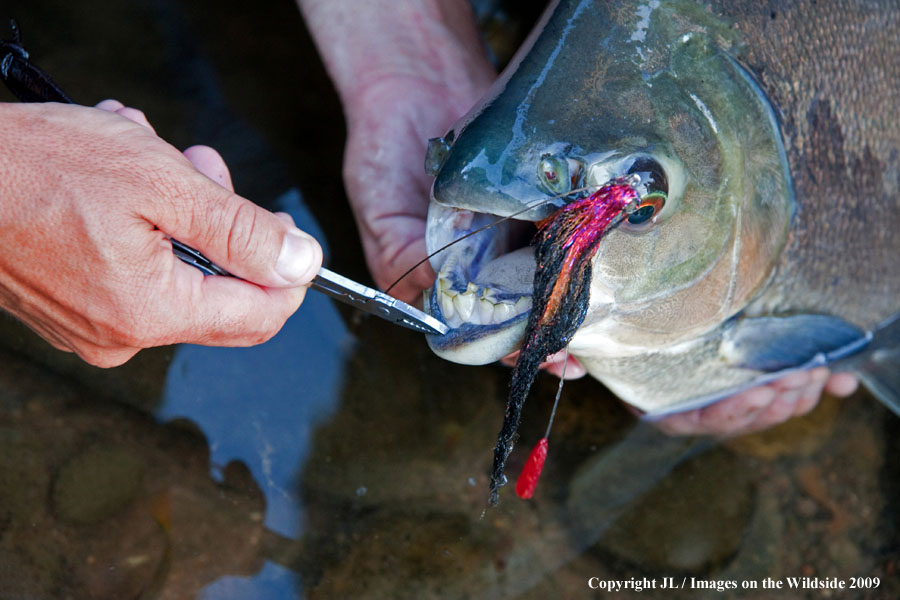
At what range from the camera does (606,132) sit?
1.25 metres

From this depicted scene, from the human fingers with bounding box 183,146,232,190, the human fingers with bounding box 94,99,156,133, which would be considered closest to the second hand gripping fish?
the human fingers with bounding box 183,146,232,190

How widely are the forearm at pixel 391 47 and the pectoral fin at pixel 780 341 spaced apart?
96 cm

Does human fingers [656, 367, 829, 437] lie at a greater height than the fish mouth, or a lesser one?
lesser

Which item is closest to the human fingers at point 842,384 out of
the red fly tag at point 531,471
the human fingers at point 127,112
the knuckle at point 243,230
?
the red fly tag at point 531,471

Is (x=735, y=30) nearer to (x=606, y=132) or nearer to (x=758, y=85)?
(x=758, y=85)

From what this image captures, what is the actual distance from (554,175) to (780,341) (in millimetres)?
1001

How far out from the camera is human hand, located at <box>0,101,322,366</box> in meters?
1.15

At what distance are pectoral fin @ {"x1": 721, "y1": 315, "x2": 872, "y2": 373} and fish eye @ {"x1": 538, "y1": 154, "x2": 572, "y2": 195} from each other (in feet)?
2.69

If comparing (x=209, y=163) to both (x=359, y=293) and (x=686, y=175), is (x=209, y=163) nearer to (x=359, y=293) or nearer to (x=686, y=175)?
(x=359, y=293)

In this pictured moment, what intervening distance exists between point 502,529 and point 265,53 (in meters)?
1.69

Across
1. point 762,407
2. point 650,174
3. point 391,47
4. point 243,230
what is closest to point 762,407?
point 762,407

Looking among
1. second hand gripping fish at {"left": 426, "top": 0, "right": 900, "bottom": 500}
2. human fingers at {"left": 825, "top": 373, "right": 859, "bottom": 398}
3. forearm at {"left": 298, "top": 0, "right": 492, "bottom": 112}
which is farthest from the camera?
human fingers at {"left": 825, "top": 373, "right": 859, "bottom": 398}

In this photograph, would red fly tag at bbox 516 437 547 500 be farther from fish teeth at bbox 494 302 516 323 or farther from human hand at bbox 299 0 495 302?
human hand at bbox 299 0 495 302

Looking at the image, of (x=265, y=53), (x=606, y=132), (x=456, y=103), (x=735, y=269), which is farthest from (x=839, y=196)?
(x=265, y=53)
